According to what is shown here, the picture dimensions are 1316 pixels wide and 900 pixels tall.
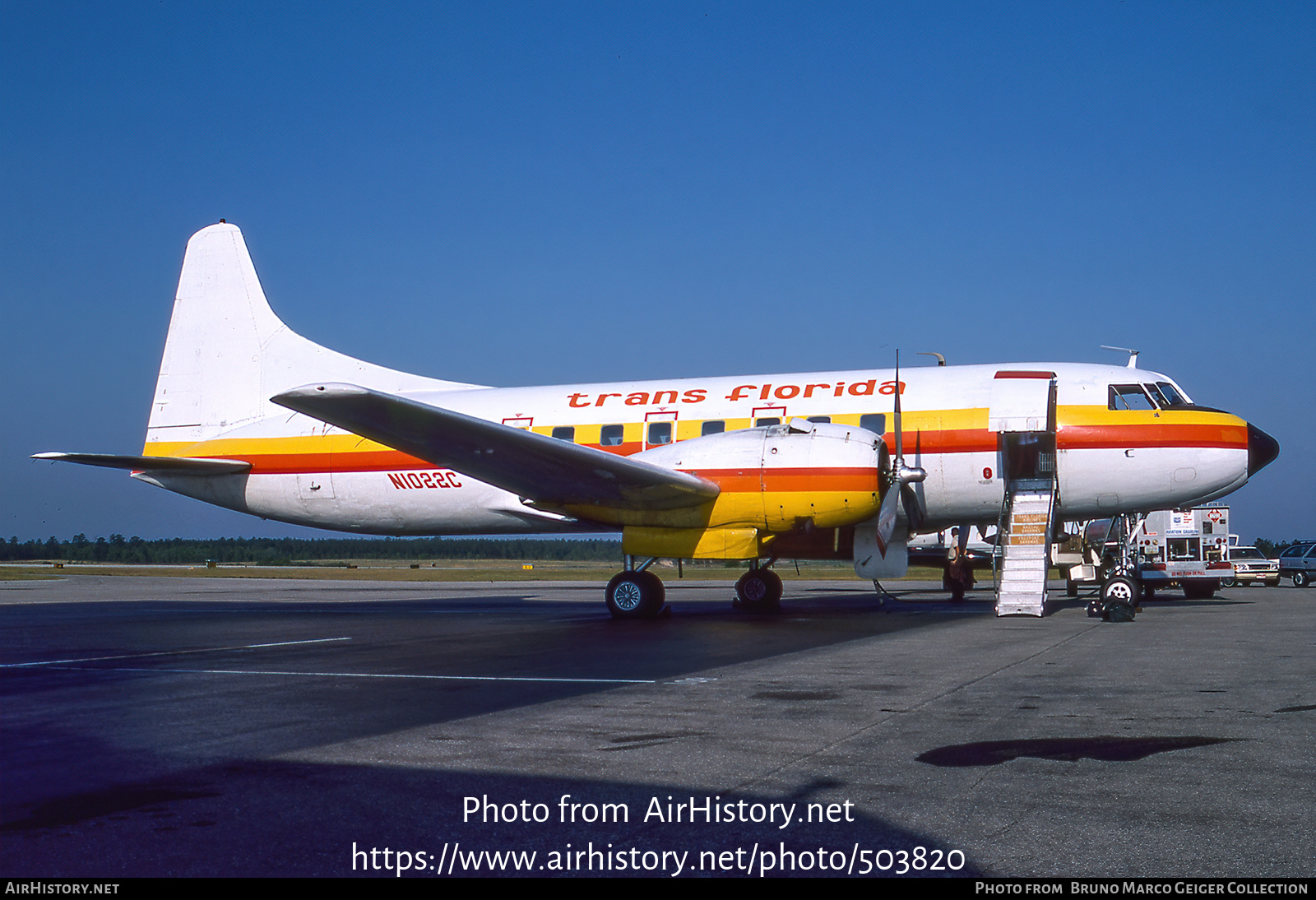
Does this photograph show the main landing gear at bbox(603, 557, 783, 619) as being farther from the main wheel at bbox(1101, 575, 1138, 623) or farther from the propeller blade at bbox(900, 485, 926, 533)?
the main wheel at bbox(1101, 575, 1138, 623)

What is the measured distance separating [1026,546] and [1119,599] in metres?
1.72

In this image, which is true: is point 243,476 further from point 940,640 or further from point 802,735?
point 802,735

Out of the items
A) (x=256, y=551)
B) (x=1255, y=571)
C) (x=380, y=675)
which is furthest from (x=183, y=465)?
(x=256, y=551)

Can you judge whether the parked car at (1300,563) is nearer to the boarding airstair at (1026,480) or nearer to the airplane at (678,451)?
the airplane at (678,451)

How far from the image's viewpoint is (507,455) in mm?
15609

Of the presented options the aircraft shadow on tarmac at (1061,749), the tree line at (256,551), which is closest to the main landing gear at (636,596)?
the aircraft shadow on tarmac at (1061,749)

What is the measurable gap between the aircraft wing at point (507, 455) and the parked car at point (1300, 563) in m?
38.1

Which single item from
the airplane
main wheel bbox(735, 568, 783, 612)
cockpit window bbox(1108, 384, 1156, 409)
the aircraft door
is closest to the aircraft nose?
the airplane

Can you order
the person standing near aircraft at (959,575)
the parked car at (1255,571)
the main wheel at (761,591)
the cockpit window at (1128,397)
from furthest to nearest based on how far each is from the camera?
1. the parked car at (1255,571)
2. the person standing near aircraft at (959,575)
3. the main wheel at (761,591)
4. the cockpit window at (1128,397)

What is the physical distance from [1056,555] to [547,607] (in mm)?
16781

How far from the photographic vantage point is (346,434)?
68.0 feet

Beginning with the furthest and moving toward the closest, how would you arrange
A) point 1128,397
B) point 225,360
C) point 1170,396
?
point 225,360, point 1170,396, point 1128,397

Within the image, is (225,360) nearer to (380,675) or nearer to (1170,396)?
(380,675)

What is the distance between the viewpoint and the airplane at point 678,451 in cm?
1562
